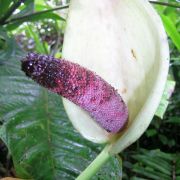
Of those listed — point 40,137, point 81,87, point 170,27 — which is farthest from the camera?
point 170,27

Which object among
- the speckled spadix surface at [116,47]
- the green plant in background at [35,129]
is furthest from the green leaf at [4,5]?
the speckled spadix surface at [116,47]

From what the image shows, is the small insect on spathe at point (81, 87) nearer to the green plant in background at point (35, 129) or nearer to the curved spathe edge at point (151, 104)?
the curved spathe edge at point (151, 104)

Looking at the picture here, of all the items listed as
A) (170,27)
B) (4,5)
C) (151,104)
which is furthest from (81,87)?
(170,27)

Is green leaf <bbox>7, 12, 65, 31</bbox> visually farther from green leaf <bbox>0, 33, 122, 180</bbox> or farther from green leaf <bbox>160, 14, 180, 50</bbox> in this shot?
green leaf <bbox>160, 14, 180, 50</bbox>

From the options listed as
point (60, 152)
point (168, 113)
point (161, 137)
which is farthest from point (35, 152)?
point (168, 113)

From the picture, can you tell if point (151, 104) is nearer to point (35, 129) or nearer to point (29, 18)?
point (35, 129)

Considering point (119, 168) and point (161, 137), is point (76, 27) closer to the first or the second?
point (119, 168)

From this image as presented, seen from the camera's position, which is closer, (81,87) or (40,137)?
(81,87)
